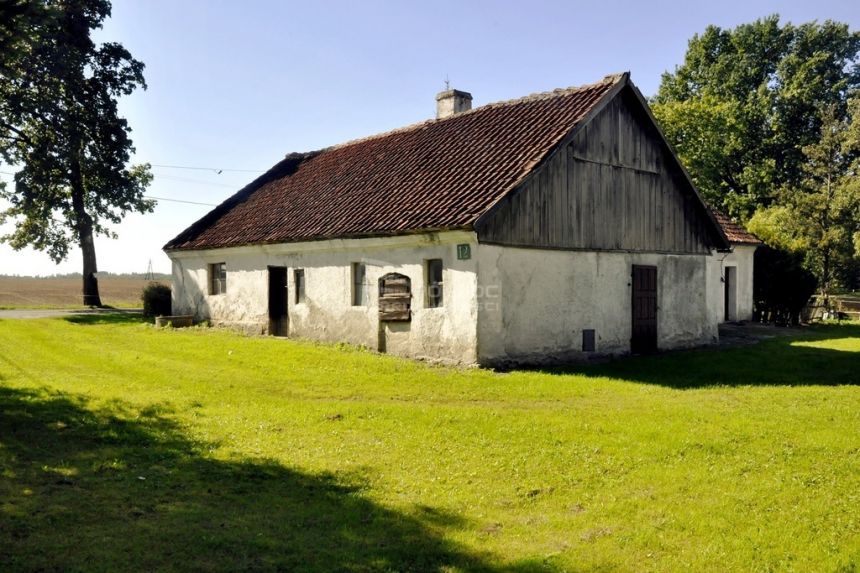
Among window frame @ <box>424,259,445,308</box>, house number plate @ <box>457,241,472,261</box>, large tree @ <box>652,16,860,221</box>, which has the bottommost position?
window frame @ <box>424,259,445,308</box>

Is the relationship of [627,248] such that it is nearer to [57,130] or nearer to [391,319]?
[391,319]

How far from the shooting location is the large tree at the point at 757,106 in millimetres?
41094

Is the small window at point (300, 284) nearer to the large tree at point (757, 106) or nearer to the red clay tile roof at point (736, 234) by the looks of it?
the red clay tile roof at point (736, 234)

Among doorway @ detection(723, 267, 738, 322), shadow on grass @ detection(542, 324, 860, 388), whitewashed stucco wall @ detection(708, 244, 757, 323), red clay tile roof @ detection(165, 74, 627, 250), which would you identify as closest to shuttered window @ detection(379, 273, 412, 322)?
red clay tile roof @ detection(165, 74, 627, 250)

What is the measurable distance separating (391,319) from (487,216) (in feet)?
12.3

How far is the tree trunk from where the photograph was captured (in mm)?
32719

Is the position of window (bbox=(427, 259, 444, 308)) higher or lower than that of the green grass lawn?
higher

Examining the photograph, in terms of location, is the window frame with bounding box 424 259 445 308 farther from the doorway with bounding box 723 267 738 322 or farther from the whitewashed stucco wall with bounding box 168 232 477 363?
the doorway with bounding box 723 267 738 322

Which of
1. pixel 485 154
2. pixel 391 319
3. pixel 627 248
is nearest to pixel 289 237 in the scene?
pixel 391 319

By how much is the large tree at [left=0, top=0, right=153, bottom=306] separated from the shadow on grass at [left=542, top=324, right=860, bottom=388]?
26.7m

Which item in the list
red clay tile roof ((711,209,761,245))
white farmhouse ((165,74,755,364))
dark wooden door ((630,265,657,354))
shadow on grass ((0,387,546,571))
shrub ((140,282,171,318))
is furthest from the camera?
shrub ((140,282,171,318))

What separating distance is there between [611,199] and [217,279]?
43.7ft

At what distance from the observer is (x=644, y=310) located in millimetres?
17656

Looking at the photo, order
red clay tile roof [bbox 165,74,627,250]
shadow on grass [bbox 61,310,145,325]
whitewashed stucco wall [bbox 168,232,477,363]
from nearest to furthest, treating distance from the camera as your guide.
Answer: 1. whitewashed stucco wall [bbox 168,232,477,363]
2. red clay tile roof [bbox 165,74,627,250]
3. shadow on grass [bbox 61,310,145,325]
